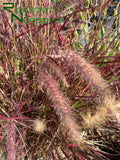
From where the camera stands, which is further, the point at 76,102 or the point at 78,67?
the point at 76,102

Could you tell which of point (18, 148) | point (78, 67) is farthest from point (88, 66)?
point (18, 148)

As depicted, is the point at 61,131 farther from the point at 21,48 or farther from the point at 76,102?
the point at 21,48

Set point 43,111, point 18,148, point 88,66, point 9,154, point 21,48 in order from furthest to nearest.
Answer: point 21,48 < point 43,111 < point 18,148 < point 88,66 < point 9,154

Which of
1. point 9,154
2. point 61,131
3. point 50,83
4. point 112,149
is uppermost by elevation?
point 50,83

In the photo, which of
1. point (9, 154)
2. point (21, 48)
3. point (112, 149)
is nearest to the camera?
point (9, 154)

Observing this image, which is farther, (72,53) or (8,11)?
(8,11)

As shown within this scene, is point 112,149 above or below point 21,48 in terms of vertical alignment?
below

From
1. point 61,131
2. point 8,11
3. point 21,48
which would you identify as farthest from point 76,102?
point 8,11

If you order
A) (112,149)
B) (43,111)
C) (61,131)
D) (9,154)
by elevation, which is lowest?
(112,149)

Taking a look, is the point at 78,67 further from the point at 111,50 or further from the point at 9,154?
the point at 111,50
